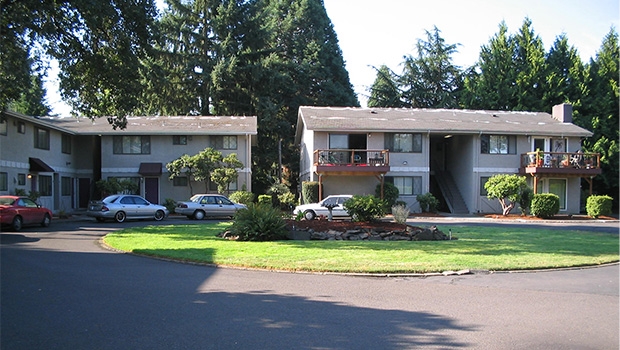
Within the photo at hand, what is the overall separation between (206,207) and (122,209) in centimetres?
460

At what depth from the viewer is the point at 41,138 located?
1206 inches

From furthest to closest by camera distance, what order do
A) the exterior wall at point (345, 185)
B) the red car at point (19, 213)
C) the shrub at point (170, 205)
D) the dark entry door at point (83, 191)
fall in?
the dark entry door at point (83, 191) < the exterior wall at point (345, 185) < the shrub at point (170, 205) < the red car at point (19, 213)

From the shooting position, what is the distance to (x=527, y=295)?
345 inches

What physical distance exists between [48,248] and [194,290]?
25.4 feet

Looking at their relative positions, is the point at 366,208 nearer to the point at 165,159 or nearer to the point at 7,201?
the point at 7,201

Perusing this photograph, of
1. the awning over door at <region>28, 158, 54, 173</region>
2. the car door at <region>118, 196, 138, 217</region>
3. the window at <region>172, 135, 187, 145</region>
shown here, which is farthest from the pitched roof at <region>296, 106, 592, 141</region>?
the awning over door at <region>28, 158, 54, 173</region>

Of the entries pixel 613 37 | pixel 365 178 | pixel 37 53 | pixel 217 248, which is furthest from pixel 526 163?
pixel 37 53

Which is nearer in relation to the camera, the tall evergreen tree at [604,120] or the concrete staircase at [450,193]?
the concrete staircase at [450,193]

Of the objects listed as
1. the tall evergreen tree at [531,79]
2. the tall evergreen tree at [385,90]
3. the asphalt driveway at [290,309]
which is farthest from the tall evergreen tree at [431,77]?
the asphalt driveway at [290,309]

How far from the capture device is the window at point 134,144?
35.0 metres

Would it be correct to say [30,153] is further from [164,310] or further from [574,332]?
[574,332]

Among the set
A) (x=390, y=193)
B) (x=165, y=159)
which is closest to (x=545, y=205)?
(x=390, y=193)

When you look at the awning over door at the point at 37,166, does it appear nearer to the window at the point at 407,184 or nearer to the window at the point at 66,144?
the window at the point at 66,144

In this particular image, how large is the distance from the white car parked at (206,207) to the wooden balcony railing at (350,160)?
7008 mm
